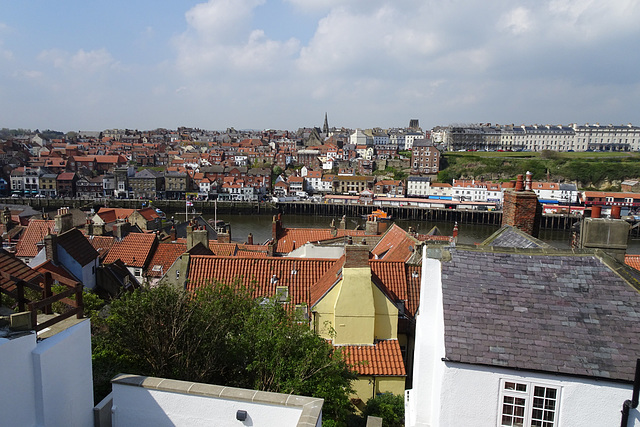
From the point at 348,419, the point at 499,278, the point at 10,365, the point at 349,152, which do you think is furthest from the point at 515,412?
the point at 349,152

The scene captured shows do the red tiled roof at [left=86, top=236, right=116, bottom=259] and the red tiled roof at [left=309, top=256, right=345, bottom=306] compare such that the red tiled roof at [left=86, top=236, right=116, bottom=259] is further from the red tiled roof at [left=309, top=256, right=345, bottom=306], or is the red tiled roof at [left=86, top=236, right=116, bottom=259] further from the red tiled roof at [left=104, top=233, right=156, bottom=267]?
the red tiled roof at [left=309, top=256, right=345, bottom=306]

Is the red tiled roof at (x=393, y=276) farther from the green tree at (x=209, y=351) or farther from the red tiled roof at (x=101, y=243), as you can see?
the red tiled roof at (x=101, y=243)

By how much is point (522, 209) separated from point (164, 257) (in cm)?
1763

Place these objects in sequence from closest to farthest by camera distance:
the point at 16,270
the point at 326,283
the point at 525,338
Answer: the point at 525,338 < the point at 16,270 < the point at 326,283

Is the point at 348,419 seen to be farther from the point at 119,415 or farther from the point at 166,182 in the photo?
the point at 166,182

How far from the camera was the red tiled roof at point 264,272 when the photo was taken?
1444cm

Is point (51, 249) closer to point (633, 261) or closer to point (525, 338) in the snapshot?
point (525, 338)

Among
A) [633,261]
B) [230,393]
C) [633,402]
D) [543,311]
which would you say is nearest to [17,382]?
[230,393]

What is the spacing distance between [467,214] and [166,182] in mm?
63465

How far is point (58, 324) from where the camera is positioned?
5688 mm

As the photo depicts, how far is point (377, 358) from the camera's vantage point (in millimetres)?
11766

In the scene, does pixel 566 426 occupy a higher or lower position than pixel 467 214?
higher

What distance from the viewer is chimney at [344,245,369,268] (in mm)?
11883

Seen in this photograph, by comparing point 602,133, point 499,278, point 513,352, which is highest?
point 602,133
